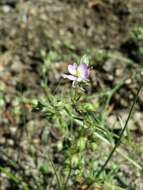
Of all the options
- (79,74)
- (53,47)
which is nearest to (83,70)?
(79,74)

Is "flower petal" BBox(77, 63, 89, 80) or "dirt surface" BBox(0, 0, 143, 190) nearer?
"flower petal" BBox(77, 63, 89, 80)

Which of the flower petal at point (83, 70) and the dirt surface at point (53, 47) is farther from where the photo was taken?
the dirt surface at point (53, 47)

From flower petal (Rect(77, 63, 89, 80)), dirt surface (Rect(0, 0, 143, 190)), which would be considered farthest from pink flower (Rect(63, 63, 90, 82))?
dirt surface (Rect(0, 0, 143, 190))

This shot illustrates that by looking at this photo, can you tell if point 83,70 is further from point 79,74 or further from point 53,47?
point 53,47

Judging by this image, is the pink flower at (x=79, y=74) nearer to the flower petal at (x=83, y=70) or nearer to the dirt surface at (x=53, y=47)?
the flower petal at (x=83, y=70)

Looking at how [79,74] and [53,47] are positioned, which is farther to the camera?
[53,47]

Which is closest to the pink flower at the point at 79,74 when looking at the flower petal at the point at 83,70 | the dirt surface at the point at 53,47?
the flower petal at the point at 83,70

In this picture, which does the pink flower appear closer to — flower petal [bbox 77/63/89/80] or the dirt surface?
flower petal [bbox 77/63/89/80]
